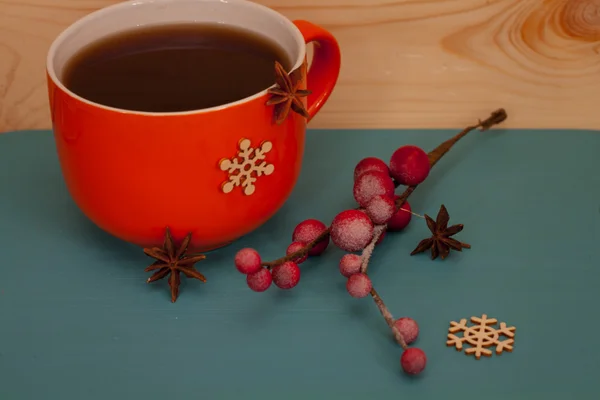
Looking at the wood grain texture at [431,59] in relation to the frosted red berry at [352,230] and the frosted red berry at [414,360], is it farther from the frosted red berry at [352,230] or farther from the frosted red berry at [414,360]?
the frosted red berry at [414,360]

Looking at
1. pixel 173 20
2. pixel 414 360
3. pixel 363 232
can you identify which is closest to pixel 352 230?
pixel 363 232

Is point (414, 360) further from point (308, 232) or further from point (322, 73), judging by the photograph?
point (322, 73)

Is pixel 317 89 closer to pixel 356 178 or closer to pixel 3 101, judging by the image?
pixel 356 178

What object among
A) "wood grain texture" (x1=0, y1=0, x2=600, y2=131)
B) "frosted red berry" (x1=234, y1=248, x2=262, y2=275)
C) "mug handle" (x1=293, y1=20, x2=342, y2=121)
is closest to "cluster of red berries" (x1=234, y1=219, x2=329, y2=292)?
"frosted red berry" (x1=234, y1=248, x2=262, y2=275)

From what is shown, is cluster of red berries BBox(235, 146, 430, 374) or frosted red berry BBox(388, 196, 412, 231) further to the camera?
frosted red berry BBox(388, 196, 412, 231)

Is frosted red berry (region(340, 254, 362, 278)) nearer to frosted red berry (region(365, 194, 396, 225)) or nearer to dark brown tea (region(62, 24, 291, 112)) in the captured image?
frosted red berry (region(365, 194, 396, 225))

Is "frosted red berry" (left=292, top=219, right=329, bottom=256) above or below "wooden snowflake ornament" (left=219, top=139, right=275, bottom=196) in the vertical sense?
below
